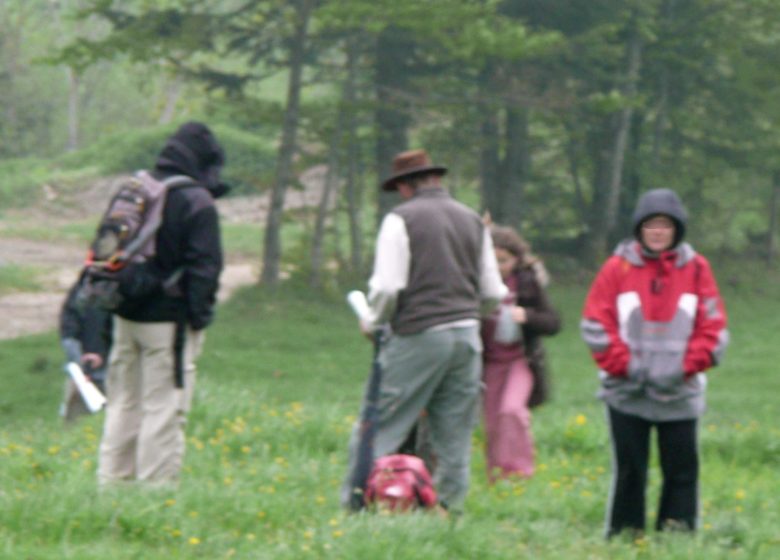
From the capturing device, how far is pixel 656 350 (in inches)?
266

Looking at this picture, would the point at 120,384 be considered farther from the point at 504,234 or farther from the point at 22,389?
the point at 22,389

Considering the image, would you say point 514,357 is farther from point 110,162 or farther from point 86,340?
point 110,162

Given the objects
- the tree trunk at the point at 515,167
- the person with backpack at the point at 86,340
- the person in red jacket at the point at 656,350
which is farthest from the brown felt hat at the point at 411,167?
the tree trunk at the point at 515,167

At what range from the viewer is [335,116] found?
2700 cm

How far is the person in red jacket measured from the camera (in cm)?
674

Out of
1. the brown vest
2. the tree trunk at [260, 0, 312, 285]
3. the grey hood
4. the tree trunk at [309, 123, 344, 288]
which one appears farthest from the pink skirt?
the tree trunk at [309, 123, 344, 288]

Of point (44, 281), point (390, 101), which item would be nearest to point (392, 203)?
point (390, 101)

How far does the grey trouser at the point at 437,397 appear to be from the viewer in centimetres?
711

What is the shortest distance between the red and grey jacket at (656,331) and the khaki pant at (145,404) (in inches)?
74.1

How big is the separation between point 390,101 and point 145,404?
20201 mm

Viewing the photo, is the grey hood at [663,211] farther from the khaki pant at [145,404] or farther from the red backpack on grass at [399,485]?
the khaki pant at [145,404]

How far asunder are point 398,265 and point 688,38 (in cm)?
2637

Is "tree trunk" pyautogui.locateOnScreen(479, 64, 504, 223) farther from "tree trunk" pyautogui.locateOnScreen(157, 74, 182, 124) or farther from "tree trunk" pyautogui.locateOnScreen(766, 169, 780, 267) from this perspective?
"tree trunk" pyautogui.locateOnScreen(157, 74, 182, 124)

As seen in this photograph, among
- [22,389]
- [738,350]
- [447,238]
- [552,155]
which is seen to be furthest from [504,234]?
[552,155]
